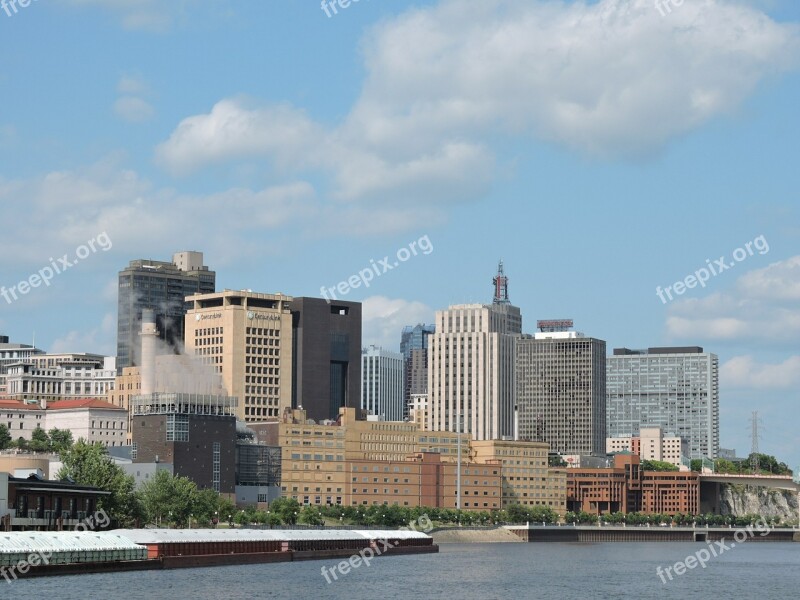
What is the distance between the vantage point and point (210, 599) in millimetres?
134750

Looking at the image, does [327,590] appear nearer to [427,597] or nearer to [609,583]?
[427,597]

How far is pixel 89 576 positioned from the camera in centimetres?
14788

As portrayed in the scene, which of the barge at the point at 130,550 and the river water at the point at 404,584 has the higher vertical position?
the barge at the point at 130,550

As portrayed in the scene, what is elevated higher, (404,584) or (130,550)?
(130,550)

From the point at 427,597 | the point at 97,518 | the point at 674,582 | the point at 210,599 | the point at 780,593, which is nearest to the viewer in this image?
the point at 210,599

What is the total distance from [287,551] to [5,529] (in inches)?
1715

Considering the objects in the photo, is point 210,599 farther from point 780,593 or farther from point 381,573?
point 780,593

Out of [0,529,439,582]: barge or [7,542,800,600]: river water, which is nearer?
[7,542,800,600]: river water

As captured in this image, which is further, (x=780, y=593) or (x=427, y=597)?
(x=780, y=593)

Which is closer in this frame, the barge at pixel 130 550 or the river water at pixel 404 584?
the river water at pixel 404 584

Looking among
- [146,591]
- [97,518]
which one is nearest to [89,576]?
[146,591]

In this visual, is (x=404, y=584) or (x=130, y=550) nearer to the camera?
(x=130, y=550)

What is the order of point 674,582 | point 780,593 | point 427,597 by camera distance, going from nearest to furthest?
1. point 427,597
2. point 780,593
3. point 674,582

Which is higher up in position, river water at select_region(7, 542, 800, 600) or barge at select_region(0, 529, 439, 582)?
barge at select_region(0, 529, 439, 582)
